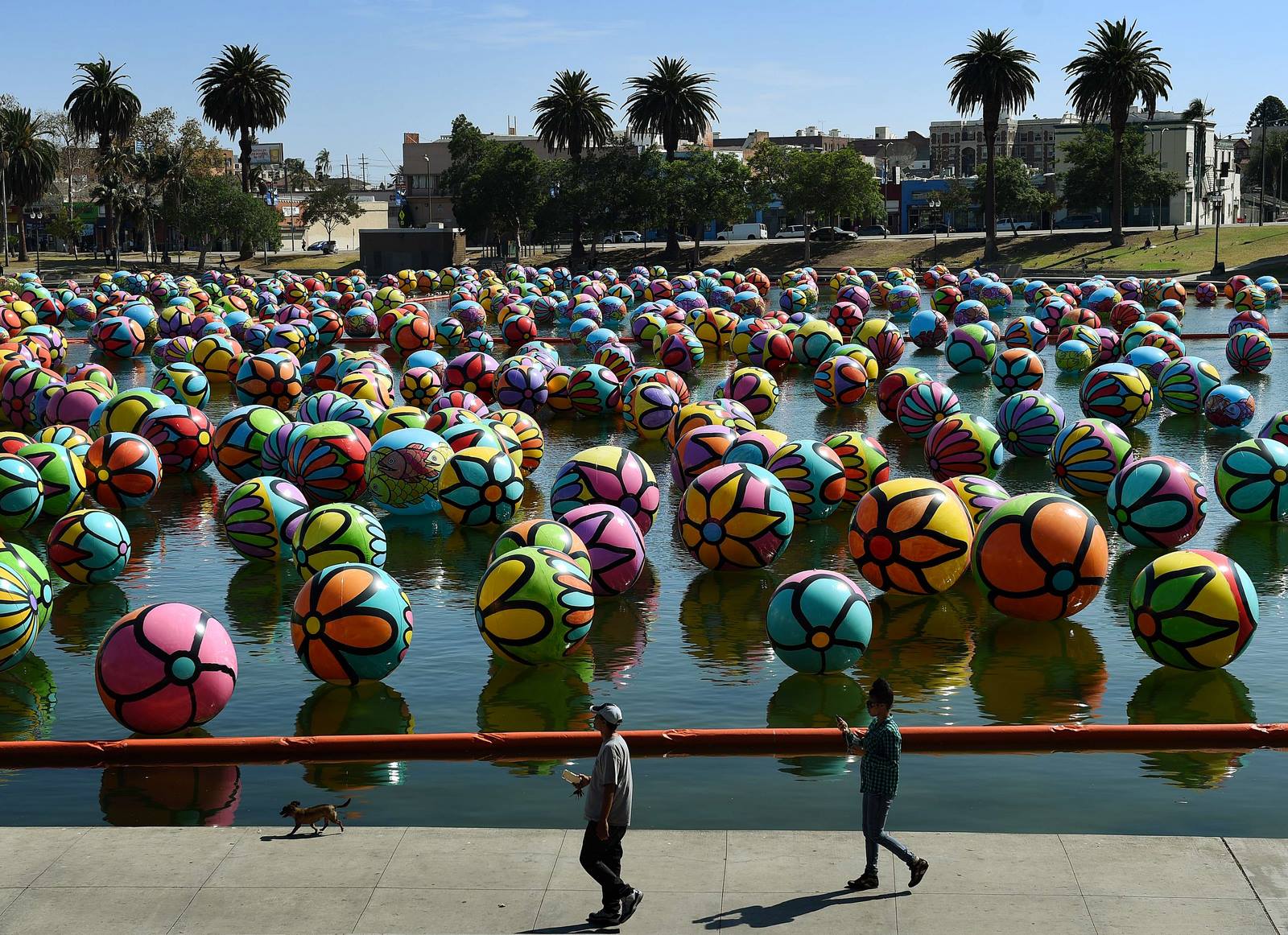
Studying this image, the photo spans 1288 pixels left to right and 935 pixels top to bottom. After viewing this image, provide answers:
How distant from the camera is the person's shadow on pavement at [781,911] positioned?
11.2 meters

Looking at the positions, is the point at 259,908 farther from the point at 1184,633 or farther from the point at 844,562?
the point at 844,562

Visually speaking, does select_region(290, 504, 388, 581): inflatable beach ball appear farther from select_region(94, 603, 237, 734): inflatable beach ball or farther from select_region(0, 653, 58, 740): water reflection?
select_region(94, 603, 237, 734): inflatable beach ball

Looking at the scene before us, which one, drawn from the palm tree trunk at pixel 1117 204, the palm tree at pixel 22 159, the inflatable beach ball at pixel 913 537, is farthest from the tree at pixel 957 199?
the inflatable beach ball at pixel 913 537

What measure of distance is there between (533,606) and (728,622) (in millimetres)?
4368

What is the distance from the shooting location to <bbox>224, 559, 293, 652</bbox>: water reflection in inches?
884

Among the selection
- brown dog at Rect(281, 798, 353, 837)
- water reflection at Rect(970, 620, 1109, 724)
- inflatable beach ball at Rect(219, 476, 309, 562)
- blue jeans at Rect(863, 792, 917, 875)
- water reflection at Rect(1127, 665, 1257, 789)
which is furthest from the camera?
inflatable beach ball at Rect(219, 476, 309, 562)

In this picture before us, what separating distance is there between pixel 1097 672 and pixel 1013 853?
26.7 feet

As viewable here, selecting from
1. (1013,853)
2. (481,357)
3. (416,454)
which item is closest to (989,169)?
(481,357)

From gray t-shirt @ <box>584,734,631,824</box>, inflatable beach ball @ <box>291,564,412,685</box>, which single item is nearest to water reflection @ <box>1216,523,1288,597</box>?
inflatable beach ball @ <box>291,564,412,685</box>

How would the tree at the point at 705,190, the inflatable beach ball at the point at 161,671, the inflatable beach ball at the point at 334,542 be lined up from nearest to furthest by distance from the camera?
the inflatable beach ball at the point at 161,671
the inflatable beach ball at the point at 334,542
the tree at the point at 705,190

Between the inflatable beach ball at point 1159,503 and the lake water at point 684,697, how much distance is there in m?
0.68

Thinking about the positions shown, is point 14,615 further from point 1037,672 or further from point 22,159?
point 22,159

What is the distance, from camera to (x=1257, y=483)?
2728cm

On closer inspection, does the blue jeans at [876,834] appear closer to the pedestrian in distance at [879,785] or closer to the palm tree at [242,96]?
the pedestrian in distance at [879,785]
